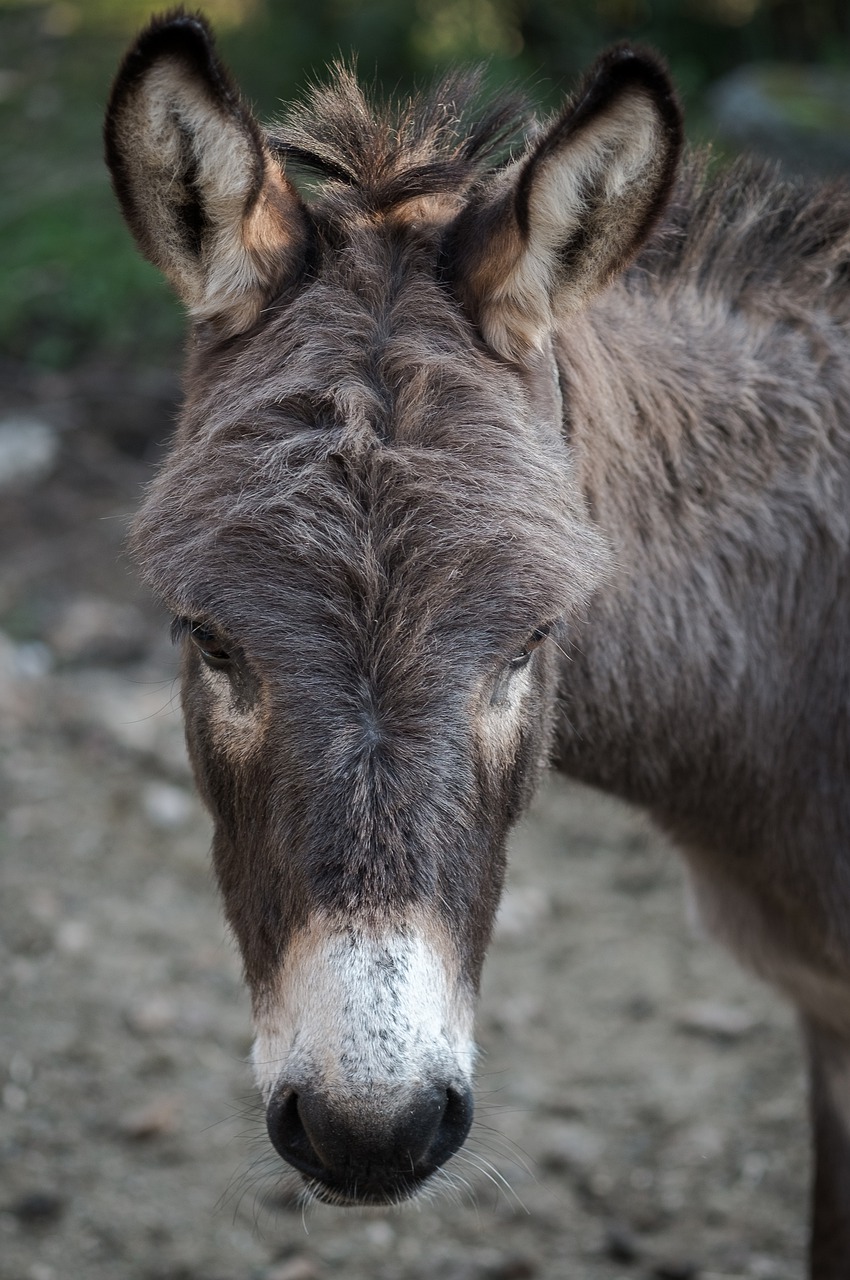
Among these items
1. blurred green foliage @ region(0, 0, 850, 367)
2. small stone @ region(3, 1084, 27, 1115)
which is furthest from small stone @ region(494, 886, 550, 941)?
blurred green foliage @ region(0, 0, 850, 367)

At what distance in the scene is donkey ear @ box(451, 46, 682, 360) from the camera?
262 centimetres

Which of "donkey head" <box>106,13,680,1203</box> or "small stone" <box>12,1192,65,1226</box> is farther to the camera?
"small stone" <box>12,1192,65,1226</box>

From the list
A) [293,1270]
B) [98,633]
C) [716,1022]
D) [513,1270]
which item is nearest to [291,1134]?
[293,1270]

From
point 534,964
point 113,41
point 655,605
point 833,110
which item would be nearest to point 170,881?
point 534,964

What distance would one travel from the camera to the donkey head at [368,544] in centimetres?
241

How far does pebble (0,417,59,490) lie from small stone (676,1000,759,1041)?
556cm

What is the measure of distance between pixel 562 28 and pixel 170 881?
843 centimetres

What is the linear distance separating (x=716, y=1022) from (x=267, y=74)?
898 cm

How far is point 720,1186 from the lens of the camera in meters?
4.92

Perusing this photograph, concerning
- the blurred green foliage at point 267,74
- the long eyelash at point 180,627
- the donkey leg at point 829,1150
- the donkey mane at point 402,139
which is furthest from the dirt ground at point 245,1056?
the blurred green foliage at point 267,74

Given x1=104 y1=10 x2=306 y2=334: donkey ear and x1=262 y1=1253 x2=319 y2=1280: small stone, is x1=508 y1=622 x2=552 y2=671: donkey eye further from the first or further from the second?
x1=262 y1=1253 x2=319 y2=1280: small stone

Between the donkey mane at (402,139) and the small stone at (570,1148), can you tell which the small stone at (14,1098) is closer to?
the small stone at (570,1148)

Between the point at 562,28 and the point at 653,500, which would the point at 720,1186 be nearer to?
the point at 653,500

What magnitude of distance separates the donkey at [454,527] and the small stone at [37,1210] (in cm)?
216
